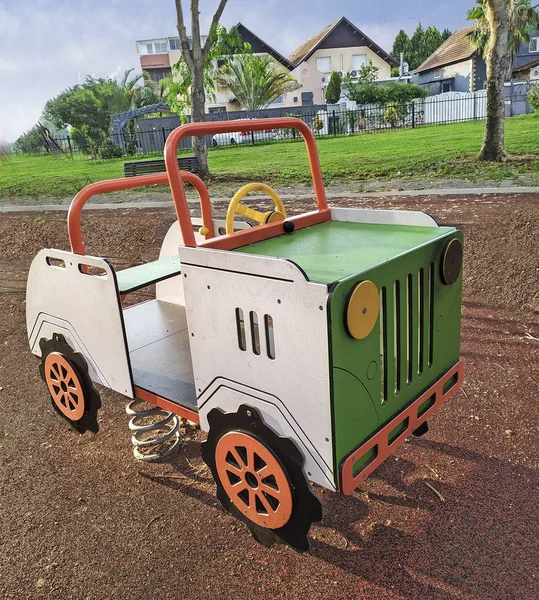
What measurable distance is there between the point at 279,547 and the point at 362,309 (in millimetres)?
1212

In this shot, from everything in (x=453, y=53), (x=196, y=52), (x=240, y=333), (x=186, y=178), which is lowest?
(x=240, y=333)

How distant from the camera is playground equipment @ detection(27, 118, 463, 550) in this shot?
6.32ft

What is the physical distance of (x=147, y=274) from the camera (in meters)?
3.26

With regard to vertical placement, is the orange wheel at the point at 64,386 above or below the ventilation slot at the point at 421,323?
below

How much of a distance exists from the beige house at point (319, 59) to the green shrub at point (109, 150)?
1868 centimetres

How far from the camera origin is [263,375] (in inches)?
82.9

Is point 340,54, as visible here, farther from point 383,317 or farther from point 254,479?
point 254,479

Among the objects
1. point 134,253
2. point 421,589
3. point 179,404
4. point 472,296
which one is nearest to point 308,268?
point 179,404

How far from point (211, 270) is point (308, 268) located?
0.39 m

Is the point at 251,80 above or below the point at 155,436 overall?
above

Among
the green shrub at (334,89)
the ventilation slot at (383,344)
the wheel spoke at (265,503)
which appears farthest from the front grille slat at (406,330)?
the green shrub at (334,89)

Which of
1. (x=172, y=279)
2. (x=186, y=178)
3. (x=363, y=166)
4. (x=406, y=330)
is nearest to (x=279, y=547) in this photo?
(x=406, y=330)

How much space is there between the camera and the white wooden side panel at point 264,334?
187 cm

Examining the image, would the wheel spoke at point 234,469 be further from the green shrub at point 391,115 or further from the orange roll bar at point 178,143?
the green shrub at point 391,115
